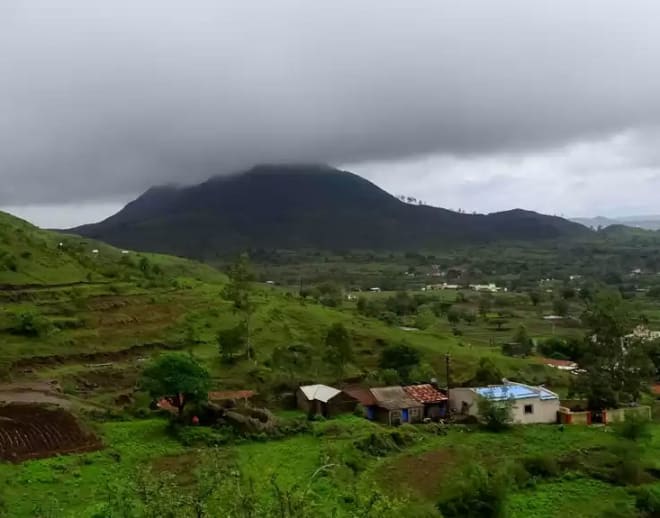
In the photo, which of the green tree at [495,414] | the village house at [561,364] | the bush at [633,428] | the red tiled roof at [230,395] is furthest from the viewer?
the village house at [561,364]

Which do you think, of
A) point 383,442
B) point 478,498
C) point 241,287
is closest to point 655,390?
point 383,442

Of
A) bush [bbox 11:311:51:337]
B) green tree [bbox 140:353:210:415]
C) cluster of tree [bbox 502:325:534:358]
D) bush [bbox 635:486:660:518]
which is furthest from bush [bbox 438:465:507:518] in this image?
cluster of tree [bbox 502:325:534:358]

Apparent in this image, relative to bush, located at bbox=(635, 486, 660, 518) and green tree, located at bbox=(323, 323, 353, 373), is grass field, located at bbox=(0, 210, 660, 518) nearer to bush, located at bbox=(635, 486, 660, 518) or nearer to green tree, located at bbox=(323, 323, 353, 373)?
bush, located at bbox=(635, 486, 660, 518)

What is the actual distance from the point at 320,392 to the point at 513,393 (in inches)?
442

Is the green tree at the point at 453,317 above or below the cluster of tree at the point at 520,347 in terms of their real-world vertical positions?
above

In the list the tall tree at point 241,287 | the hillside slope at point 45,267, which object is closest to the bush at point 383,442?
the tall tree at point 241,287

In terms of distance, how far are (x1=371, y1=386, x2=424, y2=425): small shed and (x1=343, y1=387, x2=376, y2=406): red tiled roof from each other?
0.26 meters

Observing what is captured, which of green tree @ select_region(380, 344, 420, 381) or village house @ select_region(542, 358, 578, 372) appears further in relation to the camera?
village house @ select_region(542, 358, 578, 372)

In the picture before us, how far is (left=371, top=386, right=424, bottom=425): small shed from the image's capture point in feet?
139

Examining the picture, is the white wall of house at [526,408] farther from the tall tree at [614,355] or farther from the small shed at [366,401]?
the small shed at [366,401]

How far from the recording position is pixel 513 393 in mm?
43188

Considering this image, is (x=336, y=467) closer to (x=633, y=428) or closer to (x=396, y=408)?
(x=396, y=408)

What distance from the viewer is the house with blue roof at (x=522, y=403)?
4238 centimetres

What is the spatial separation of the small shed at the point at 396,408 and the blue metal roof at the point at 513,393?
375cm
